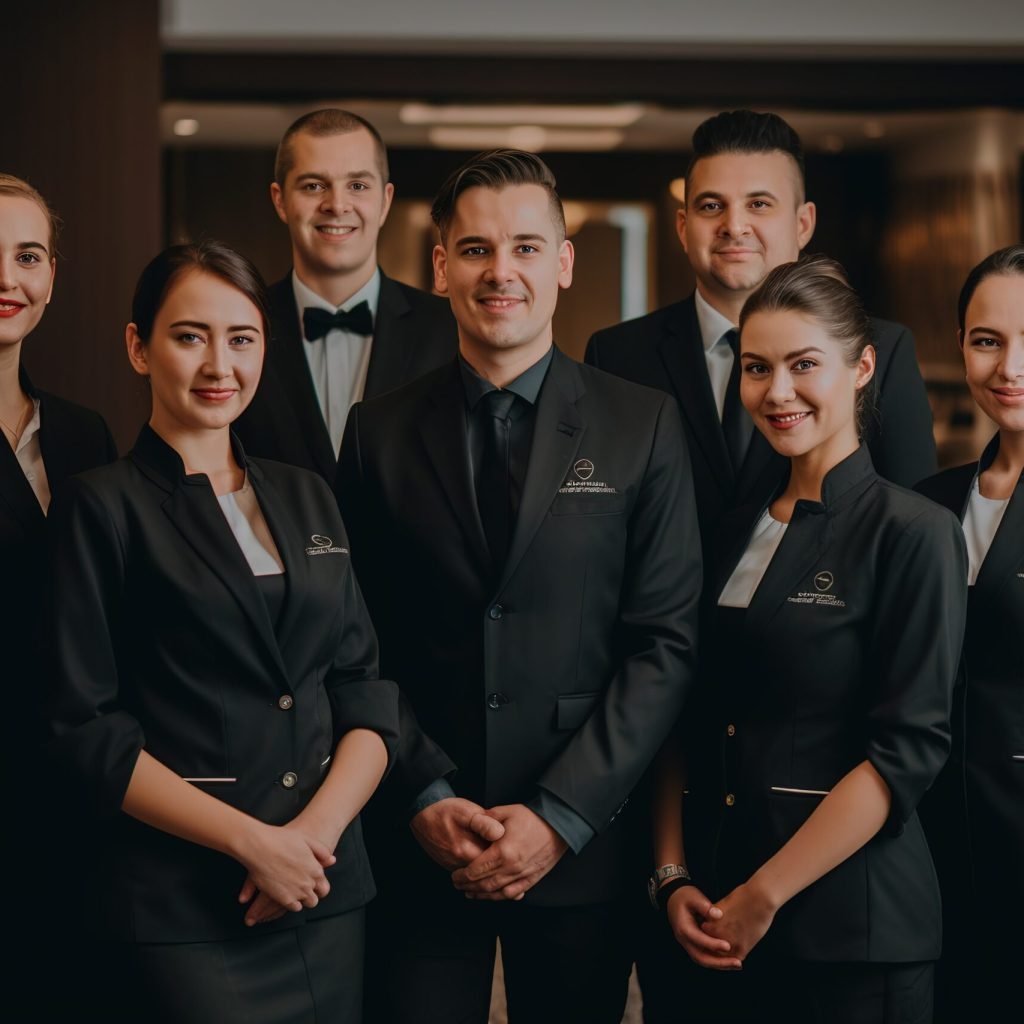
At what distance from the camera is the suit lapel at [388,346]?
313 centimetres

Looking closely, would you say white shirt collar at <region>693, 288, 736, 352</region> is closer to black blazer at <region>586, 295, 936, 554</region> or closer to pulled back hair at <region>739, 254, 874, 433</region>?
black blazer at <region>586, 295, 936, 554</region>

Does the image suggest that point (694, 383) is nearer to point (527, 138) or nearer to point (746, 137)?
point (746, 137)

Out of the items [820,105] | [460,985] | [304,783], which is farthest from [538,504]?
[820,105]

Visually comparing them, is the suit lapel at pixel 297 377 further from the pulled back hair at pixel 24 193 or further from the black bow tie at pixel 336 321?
the pulled back hair at pixel 24 193

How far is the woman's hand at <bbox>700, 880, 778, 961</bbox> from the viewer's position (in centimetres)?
224

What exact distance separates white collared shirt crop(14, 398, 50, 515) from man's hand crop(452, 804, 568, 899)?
1.02 metres

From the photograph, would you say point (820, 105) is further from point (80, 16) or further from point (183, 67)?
point (80, 16)

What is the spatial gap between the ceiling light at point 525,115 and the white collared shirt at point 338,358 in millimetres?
2506

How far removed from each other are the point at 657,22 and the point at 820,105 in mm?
790

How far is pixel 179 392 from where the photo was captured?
2.23 m

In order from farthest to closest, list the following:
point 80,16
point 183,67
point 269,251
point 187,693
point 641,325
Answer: point 269,251 → point 183,67 → point 80,16 → point 641,325 → point 187,693

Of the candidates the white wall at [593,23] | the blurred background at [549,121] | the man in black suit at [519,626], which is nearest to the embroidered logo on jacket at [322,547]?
the man in black suit at [519,626]

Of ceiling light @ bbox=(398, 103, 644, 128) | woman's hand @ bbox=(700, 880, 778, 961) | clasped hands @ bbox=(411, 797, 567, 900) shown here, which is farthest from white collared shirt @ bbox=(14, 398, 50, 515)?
ceiling light @ bbox=(398, 103, 644, 128)

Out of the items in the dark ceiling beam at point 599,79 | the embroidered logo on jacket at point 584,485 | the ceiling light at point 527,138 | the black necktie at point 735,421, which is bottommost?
the embroidered logo on jacket at point 584,485
